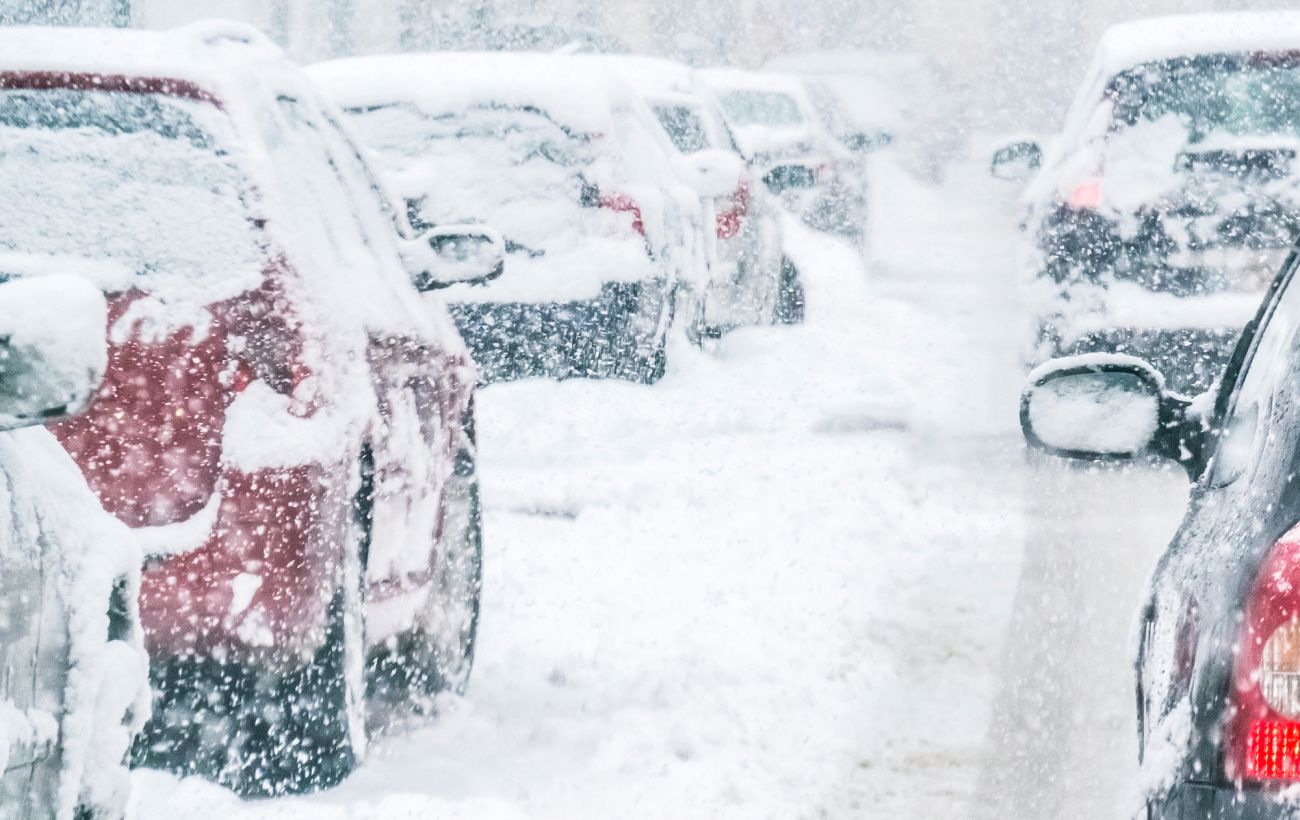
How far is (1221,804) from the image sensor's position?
6.63ft

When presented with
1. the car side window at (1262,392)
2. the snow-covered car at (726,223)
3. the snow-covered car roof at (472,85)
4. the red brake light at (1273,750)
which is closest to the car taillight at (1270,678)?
the red brake light at (1273,750)

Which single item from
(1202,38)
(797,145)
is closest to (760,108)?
(797,145)

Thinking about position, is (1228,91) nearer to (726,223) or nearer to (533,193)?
(533,193)

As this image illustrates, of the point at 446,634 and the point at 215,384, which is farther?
the point at 446,634

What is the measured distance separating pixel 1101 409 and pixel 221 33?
242 centimetres

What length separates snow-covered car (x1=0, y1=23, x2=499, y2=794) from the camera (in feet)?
11.6

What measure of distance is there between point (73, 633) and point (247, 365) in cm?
130

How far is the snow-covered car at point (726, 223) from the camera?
11.0 m

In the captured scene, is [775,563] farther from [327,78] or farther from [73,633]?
[73,633]

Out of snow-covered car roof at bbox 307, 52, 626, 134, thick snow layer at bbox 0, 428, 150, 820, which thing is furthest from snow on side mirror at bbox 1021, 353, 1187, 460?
snow-covered car roof at bbox 307, 52, 626, 134

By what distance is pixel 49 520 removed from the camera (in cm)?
242

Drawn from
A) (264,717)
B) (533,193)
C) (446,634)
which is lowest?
(446,634)

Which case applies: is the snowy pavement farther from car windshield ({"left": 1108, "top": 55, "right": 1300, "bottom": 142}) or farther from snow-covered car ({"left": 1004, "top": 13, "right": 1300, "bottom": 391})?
car windshield ({"left": 1108, "top": 55, "right": 1300, "bottom": 142})

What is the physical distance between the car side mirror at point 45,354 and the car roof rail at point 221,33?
2066 mm
